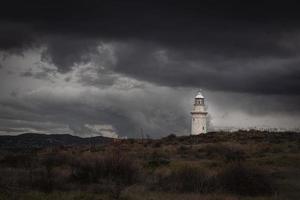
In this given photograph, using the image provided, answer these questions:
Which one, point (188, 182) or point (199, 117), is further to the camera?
point (199, 117)

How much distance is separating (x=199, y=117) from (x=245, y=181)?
62.0 m

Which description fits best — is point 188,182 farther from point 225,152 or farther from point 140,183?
point 225,152

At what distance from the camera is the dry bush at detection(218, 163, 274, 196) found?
2330cm

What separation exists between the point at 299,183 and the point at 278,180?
119 cm

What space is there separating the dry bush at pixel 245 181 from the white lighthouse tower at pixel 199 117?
6029cm

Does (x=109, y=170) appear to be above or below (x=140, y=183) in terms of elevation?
above

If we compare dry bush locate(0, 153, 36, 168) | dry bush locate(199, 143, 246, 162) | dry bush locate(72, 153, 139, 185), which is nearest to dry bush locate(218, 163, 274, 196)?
dry bush locate(72, 153, 139, 185)

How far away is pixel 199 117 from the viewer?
8544 cm

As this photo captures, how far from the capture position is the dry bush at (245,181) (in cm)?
2330

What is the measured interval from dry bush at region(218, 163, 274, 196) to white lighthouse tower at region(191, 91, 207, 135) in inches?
2374

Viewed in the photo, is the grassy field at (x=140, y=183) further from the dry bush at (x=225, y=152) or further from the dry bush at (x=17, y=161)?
the dry bush at (x=225, y=152)

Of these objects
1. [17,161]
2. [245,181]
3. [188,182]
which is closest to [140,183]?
[188,182]

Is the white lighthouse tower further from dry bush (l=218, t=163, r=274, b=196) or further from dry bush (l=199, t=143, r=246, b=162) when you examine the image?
dry bush (l=218, t=163, r=274, b=196)

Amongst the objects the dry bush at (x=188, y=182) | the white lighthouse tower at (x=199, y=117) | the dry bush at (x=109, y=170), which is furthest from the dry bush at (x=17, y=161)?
the white lighthouse tower at (x=199, y=117)
